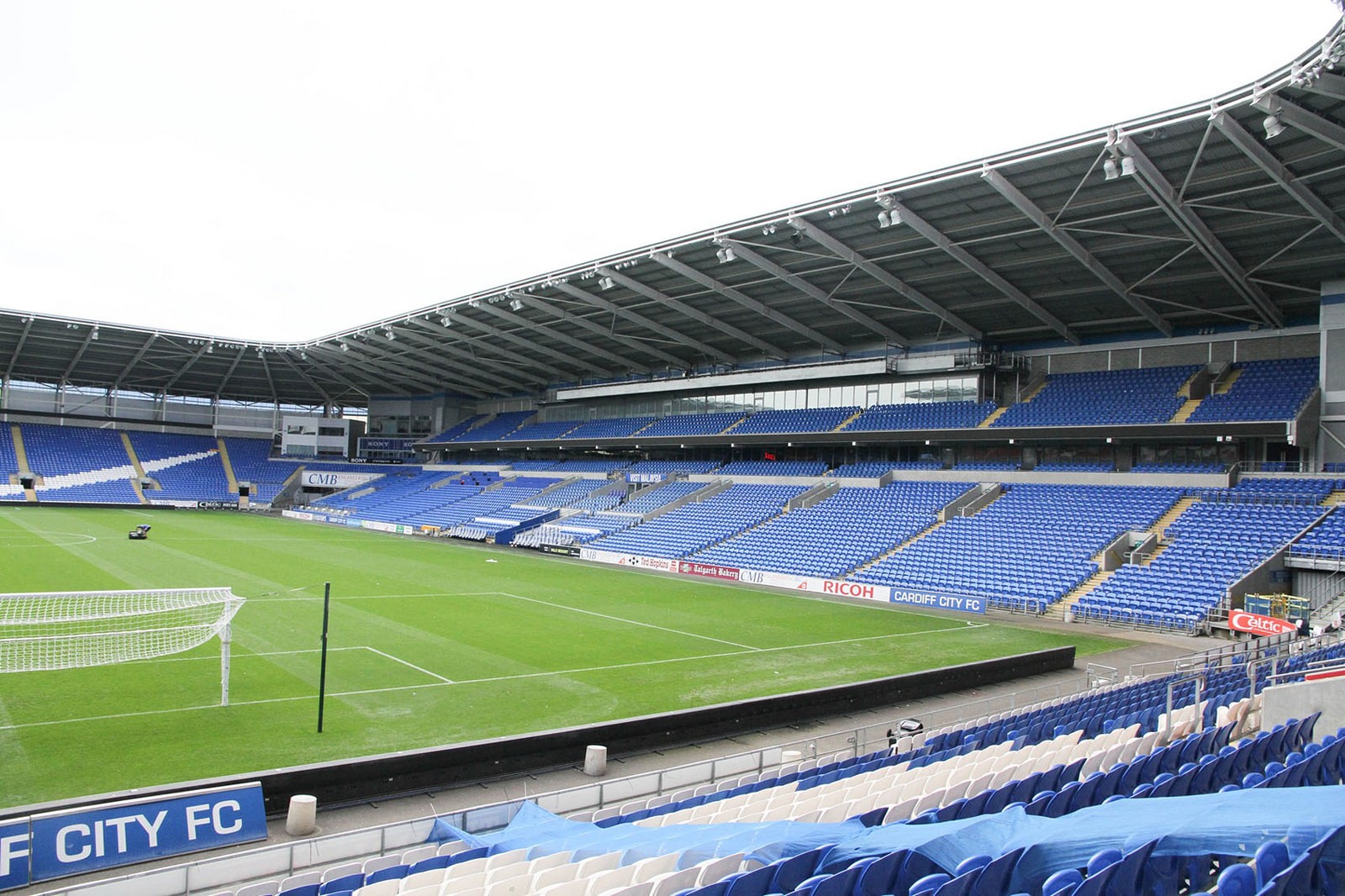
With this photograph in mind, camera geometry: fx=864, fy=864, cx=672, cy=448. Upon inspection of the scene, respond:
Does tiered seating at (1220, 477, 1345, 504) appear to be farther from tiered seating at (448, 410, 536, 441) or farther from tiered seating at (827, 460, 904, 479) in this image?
tiered seating at (448, 410, 536, 441)

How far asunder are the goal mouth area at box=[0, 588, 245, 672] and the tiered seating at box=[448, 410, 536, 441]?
44469 mm

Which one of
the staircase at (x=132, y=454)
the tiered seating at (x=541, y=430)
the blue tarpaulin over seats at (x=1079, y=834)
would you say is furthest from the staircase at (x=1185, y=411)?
the staircase at (x=132, y=454)

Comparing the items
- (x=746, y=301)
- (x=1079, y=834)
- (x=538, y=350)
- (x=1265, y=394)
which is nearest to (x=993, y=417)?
Answer: (x=1265, y=394)

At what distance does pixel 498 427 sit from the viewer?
68562 mm

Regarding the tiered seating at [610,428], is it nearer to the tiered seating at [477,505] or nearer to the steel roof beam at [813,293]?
the tiered seating at [477,505]

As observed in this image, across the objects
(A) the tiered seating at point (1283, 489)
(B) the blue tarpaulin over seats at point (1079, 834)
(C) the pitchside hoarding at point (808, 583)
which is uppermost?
(A) the tiered seating at point (1283, 489)

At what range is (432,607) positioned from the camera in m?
25.7

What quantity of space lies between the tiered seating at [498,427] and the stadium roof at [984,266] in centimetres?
915

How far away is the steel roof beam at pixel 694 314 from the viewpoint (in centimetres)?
3794

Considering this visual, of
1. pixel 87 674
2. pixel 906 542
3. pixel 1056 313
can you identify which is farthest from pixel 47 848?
pixel 1056 313

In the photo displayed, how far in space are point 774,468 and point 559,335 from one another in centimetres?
1436

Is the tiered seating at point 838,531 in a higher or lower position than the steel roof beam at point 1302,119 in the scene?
lower

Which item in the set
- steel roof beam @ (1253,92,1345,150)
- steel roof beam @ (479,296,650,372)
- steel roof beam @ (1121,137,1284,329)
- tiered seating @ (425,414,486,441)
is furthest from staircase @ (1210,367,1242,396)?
tiered seating @ (425,414,486,441)

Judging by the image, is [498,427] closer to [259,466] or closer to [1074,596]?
[259,466]
